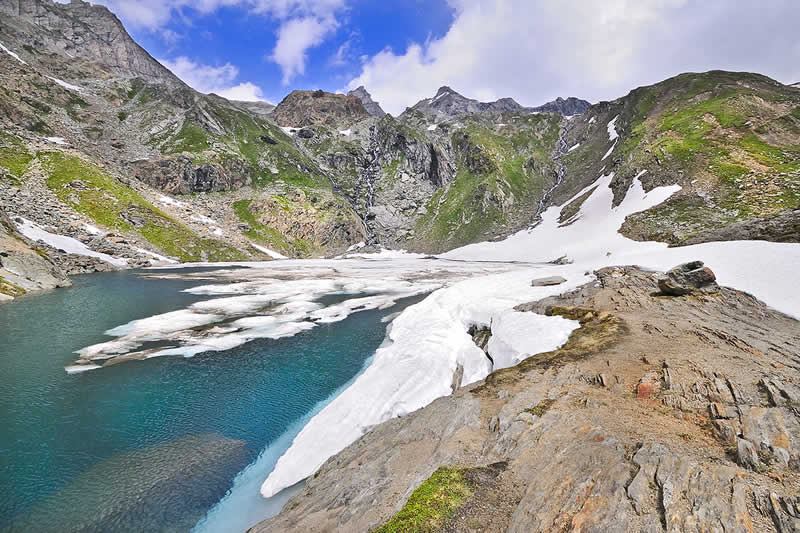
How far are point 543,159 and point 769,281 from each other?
179 metres

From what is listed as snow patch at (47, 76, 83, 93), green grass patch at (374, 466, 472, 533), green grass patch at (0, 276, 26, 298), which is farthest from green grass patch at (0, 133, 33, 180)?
green grass patch at (374, 466, 472, 533)

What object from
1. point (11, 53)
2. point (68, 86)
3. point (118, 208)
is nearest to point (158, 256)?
point (118, 208)

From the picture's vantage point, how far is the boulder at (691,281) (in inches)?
1141

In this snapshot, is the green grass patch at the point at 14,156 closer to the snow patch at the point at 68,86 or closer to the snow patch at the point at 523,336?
the snow patch at the point at 68,86

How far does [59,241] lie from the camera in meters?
85.8

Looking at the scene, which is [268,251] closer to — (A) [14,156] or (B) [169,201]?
(B) [169,201]

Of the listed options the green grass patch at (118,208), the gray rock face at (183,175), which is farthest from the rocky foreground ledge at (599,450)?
the gray rock face at (183,175)

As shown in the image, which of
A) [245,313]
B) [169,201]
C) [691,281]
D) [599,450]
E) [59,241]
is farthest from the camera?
[169,201]

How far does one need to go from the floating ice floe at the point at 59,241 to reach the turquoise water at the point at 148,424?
214 ft

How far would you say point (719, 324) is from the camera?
2197 cm

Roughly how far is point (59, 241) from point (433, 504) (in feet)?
387

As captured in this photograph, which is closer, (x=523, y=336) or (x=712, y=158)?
(x=523, y=336)

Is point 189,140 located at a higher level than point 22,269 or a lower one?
higher

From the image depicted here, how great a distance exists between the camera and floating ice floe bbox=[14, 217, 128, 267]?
80.7m
